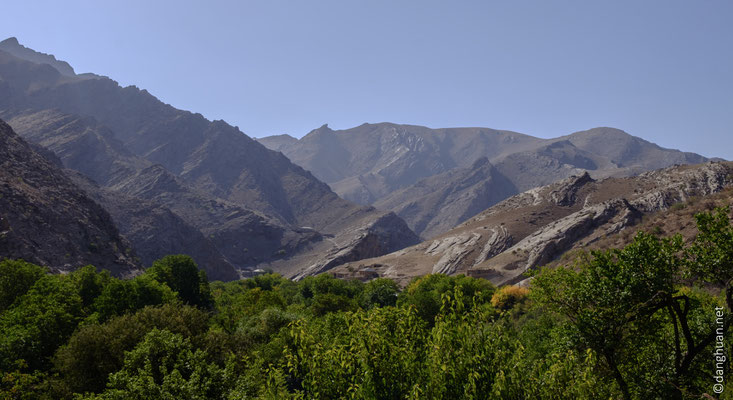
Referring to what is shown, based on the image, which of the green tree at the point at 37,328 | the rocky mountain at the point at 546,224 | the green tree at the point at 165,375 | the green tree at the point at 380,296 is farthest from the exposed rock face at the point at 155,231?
the green tree at the point at 165,375

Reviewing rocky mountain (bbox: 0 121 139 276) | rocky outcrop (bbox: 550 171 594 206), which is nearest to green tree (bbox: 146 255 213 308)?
rocky mountain (bbox: 0 121 139 276)

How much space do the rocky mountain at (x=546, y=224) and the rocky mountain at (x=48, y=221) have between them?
53297 millimetres

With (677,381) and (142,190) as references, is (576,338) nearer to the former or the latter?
(677,381)

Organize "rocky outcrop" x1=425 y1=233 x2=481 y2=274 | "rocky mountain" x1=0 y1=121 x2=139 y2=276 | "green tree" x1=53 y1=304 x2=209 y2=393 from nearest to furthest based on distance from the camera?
"green tree" x1=53 y1=304 x2=209 y2=393 → "rocky mountain" x1=0 y1=121 x2=139 y2=276 → "rocky outcrop" x1=425 y1=233 x2=481 y2=274

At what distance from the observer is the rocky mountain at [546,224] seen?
275 ft

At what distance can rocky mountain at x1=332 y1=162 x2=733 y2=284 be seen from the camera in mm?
83875

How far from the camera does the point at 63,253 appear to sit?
74.5 metres

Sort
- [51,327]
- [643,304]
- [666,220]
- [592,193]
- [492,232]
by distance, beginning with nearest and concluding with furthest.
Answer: [643,304] → [51,327] → [666,220] → [492,232] → [592,193]

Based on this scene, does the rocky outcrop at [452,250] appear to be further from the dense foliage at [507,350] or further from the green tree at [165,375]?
the dense foliage at [507,350]

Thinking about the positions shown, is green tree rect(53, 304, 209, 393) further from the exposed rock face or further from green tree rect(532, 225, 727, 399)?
the exposed rock face

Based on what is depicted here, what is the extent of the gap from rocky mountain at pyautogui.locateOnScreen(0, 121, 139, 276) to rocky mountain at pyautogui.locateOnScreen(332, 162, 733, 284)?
5330cm

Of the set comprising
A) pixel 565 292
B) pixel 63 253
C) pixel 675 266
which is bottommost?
pixel 63 253

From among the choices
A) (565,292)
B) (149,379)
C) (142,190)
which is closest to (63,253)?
(149,379)

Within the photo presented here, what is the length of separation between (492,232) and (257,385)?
94319mm
